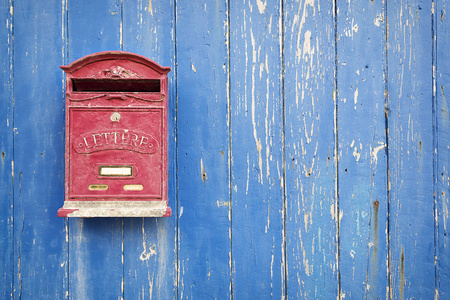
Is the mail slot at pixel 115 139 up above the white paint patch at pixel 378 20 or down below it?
below

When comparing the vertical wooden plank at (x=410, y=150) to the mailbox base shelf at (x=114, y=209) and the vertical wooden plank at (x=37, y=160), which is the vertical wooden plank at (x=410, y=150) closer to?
the mailbox base shelf at (x=114, y=209)

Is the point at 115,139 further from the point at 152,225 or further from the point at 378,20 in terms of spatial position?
the point at 378,20

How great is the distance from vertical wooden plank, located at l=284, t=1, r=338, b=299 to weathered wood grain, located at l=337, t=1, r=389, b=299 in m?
0.04

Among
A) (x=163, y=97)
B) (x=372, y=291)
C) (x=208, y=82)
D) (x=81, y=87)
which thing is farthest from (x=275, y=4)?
(x=372, y=291)

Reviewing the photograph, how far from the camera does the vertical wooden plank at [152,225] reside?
134 centimetres

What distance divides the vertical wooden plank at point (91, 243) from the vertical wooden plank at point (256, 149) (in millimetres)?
504

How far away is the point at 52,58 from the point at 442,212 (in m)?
1.80

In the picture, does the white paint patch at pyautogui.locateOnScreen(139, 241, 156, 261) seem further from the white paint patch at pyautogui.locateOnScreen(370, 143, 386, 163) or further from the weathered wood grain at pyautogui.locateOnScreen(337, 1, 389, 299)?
the white paint patch at pyautogui.locateOnScreen(370, 143, 386, 163)

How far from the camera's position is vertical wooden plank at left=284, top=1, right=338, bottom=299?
1.35m

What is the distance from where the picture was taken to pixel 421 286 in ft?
A: 4.44

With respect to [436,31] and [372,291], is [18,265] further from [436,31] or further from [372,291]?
[436,31]

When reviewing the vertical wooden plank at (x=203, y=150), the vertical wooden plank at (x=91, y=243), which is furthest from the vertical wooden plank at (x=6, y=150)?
the vertical wooden plank at (x=203, y=150)

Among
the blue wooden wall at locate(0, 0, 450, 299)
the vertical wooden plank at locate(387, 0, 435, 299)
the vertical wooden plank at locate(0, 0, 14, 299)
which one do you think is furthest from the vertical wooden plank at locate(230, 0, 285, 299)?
the vertical wooden plank at locate(0, 0, 14, 299)

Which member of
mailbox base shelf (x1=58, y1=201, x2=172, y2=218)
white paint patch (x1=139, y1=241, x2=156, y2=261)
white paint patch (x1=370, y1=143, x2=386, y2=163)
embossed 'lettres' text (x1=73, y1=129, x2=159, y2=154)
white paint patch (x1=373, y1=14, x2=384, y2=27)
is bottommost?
white paint patch (x1=139, y1=241, x2=156, y2=261)
